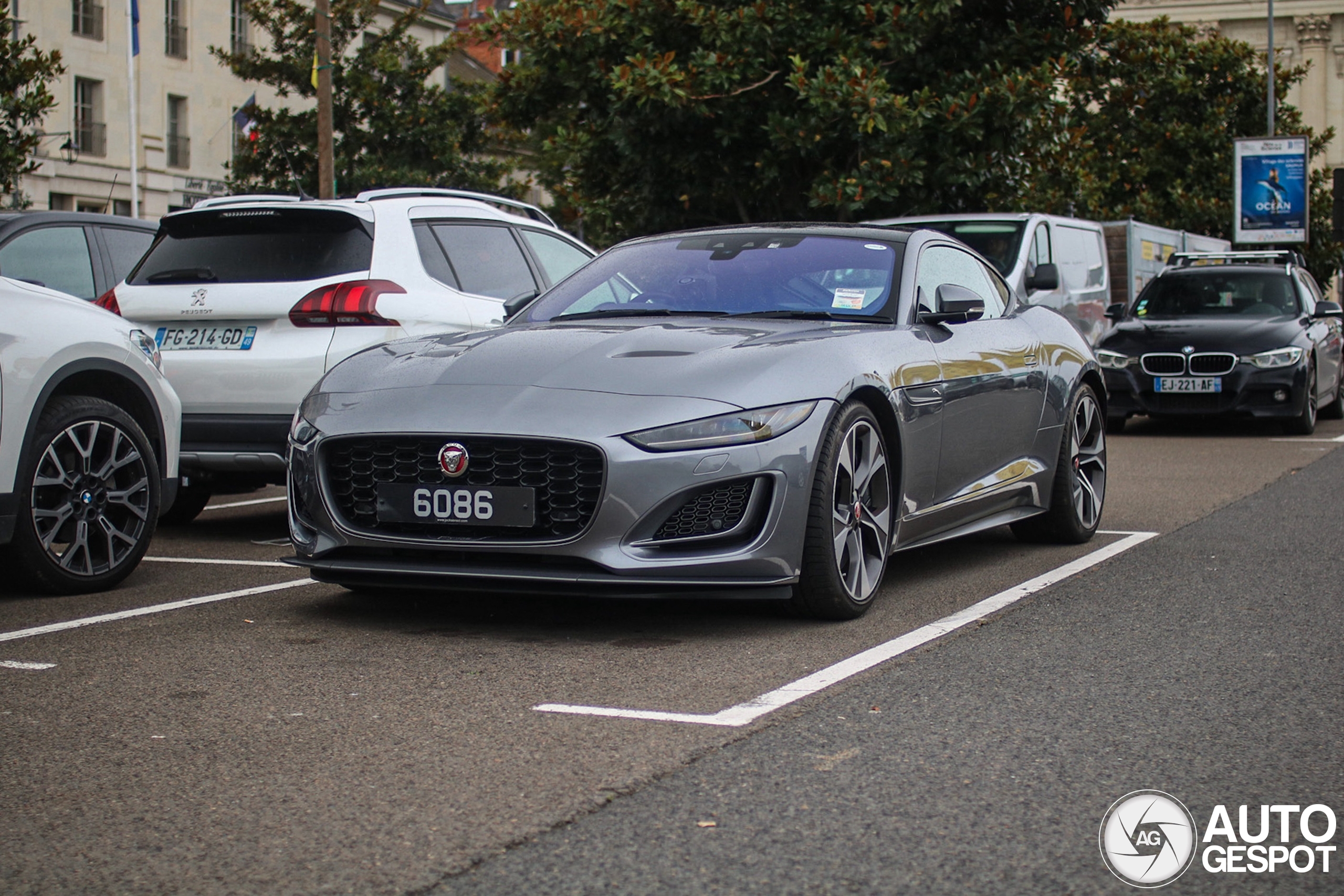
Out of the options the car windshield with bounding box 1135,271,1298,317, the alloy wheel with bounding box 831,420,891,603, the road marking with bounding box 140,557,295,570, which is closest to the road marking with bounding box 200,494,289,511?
the road marking with bounding box 140,557,295,570

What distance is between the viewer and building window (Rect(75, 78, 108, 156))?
127 feet

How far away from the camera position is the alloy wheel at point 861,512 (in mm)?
5438

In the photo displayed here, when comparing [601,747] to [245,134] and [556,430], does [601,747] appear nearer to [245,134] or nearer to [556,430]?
[556,430]

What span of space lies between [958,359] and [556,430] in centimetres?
201

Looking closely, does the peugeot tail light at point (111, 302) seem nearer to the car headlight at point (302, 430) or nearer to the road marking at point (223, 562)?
the road marking at point (223, 562)

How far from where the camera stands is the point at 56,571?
600cm

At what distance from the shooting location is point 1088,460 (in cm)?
775

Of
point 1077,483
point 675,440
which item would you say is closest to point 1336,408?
point 1077,483

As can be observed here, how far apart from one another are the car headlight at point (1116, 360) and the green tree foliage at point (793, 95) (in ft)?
14.6

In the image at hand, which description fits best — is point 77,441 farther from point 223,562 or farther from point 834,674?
point 834,674

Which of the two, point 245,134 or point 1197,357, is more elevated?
point 245,134

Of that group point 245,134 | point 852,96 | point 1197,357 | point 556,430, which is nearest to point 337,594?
point 556,430

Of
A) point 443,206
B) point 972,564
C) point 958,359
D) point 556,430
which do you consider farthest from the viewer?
point 443,206

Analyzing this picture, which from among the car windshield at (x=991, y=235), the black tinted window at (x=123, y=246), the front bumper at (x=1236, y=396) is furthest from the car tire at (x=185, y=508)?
the front bumper at (x=1236, y=396)
